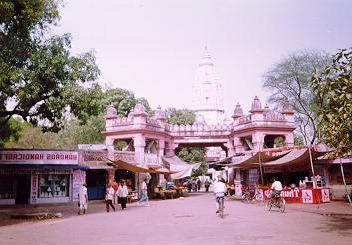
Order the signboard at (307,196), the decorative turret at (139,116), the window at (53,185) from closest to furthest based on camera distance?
the signboard at (307,196)
the window at (53,185)
the decorative turret at (139,116)

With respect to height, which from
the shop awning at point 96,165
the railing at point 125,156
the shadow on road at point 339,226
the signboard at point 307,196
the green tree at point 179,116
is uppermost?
the green tree at point 179,116

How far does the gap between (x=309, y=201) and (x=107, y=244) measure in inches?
611

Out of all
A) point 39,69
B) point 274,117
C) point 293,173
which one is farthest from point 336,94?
point 274,117

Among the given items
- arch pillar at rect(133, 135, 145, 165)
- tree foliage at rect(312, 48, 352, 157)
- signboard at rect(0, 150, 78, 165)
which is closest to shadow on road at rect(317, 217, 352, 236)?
tree foliage at rect(312, 48, 352, 157)

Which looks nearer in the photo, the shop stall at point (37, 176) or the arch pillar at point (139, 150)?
the shop stall at point (37, 176)

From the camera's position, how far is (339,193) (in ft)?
86.5

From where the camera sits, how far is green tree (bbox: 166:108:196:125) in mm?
47812

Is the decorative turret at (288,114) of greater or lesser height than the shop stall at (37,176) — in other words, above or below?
above

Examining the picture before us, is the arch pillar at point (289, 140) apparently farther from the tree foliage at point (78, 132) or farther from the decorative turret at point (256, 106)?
the tree foliage at point (78, 132)

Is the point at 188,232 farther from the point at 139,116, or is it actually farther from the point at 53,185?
the point at 139,116

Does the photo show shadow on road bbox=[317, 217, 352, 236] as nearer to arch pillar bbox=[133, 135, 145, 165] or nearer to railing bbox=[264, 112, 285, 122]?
railing bbox=[264, 112, 285, 122]

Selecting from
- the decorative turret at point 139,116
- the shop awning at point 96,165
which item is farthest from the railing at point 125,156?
the decorative turret at point 139,116

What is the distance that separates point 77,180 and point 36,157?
328 centimetres

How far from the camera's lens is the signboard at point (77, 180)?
25.2 m
